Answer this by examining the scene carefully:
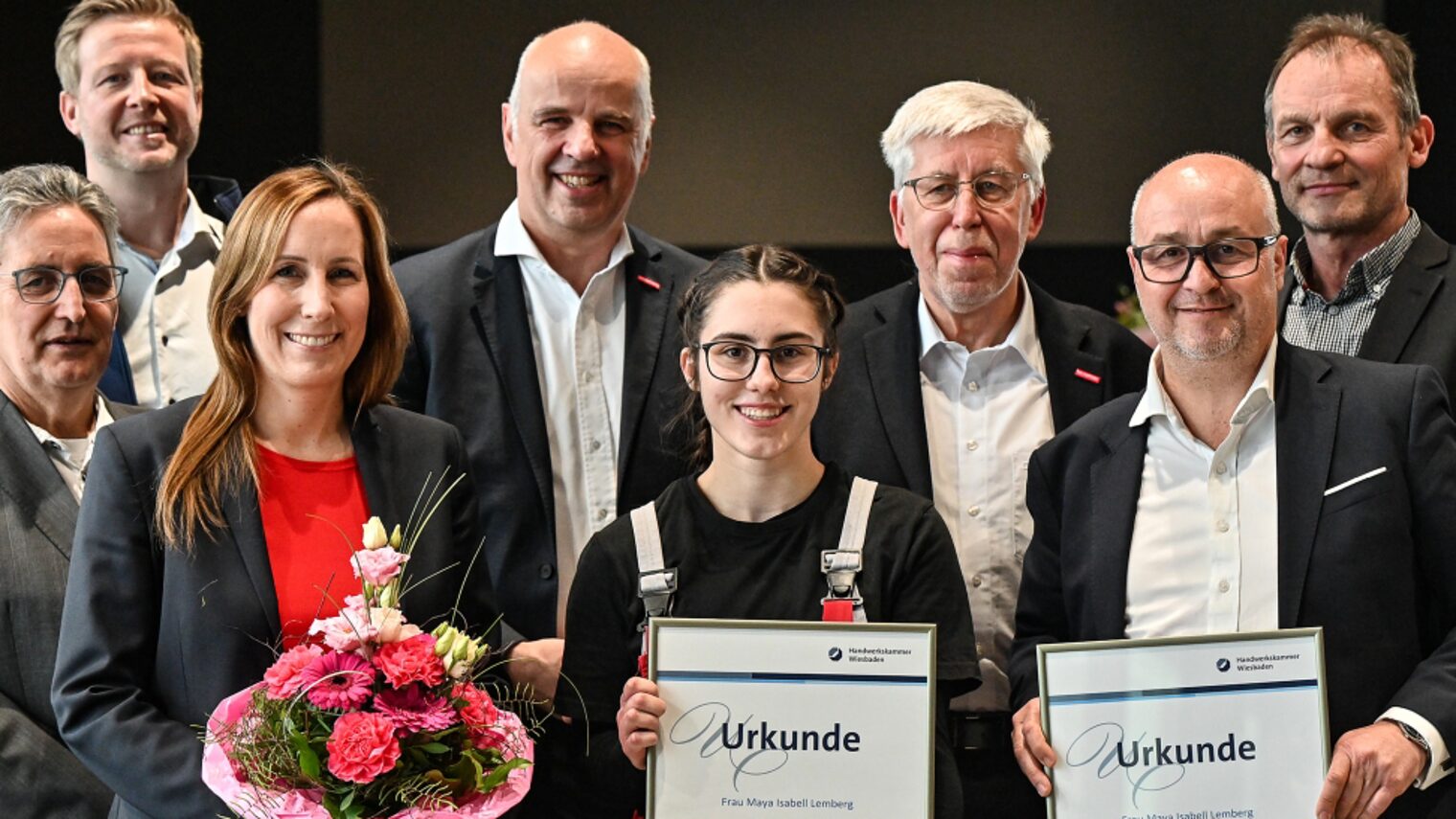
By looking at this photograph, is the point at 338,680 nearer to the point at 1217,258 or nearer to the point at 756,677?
the point at 756,677

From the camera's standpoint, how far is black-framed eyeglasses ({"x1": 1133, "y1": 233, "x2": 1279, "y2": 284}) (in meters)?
3.11

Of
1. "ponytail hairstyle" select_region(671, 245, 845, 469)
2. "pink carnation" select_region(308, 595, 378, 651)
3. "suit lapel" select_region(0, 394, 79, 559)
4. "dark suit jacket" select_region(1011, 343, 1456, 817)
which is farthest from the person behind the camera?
"suit lapel" select_region(0, 394, 79, 559)

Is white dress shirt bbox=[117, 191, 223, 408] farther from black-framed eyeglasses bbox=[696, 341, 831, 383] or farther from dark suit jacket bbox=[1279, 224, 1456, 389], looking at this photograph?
dark suit jacket bbox=[1279, 224, 1456, 389]

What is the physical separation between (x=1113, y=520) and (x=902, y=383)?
64 cm

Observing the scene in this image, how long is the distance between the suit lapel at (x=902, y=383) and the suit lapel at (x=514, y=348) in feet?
2.51

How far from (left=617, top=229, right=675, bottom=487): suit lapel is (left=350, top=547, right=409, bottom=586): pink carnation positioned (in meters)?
1.08

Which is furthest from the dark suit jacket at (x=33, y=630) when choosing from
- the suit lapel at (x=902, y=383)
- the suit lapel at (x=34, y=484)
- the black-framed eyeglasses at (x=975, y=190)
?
the black-framed eyeglasses at (x=975, y=190)

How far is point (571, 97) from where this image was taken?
3820mm

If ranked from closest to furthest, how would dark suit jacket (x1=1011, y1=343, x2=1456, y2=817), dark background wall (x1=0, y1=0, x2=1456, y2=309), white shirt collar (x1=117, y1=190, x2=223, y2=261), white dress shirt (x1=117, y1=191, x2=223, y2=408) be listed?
1. dark suit jacket (x1=1011, y1=343, x2=1456, y2=817)
2. white dress shirt (x1=117, y1=191, x2=223, y2=408)
3. white shirt collar (x1=117, y1=190, x2=223, y2=261)
4. dark background wall (x1=0, y1=0, x2=1456, y2=309)

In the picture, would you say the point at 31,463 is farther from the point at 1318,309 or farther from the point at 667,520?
the point at 1318,309

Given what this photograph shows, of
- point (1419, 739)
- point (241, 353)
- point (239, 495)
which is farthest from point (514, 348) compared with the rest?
point (1419, 739)

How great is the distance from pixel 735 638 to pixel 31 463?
62.8 inches

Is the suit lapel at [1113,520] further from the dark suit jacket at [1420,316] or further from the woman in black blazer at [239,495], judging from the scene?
the woman in black blazer at [239,495]

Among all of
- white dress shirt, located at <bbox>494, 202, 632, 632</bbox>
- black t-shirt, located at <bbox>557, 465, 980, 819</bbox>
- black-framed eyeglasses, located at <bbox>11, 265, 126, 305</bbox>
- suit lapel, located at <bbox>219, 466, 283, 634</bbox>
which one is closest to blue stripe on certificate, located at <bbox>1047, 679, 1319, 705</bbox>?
black t-shirt, located at <bbox>557, 465, 980, 819</bbox>
